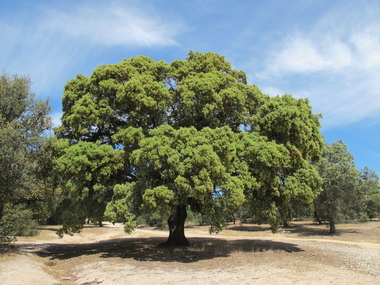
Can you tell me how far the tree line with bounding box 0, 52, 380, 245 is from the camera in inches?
511

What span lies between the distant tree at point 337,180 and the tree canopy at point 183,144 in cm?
1004

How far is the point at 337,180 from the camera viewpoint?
2597 cm

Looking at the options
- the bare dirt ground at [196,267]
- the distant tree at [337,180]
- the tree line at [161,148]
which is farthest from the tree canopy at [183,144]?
the distant tree at [337,180]

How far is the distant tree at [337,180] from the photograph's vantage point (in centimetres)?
2577

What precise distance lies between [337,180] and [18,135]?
26015 mm

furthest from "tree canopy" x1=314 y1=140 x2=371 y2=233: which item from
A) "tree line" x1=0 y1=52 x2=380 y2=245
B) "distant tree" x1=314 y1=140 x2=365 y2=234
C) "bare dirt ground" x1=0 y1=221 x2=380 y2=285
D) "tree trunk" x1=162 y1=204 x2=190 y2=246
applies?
"tree trunk" x1=162 y1=204 x2=190 y2=246

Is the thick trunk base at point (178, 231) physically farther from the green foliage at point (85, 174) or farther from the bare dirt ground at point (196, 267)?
the green foliage at point (85, 174)

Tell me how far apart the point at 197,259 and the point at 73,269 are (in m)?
5.87

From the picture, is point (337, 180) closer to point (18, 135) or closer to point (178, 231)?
point (178, 231)

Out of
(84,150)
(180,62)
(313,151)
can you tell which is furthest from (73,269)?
(313,151)

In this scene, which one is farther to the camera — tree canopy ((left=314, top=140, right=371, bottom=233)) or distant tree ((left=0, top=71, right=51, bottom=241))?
tree canopy ((left=314, top=140, right=371, bottom=233))

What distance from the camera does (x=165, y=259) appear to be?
46.5 ft

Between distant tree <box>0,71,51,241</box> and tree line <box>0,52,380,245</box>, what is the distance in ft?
0.19

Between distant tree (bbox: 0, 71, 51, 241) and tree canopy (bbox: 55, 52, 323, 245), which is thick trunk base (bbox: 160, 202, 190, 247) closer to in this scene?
tree canopy (bbox: 55, 52, 323, 245)
